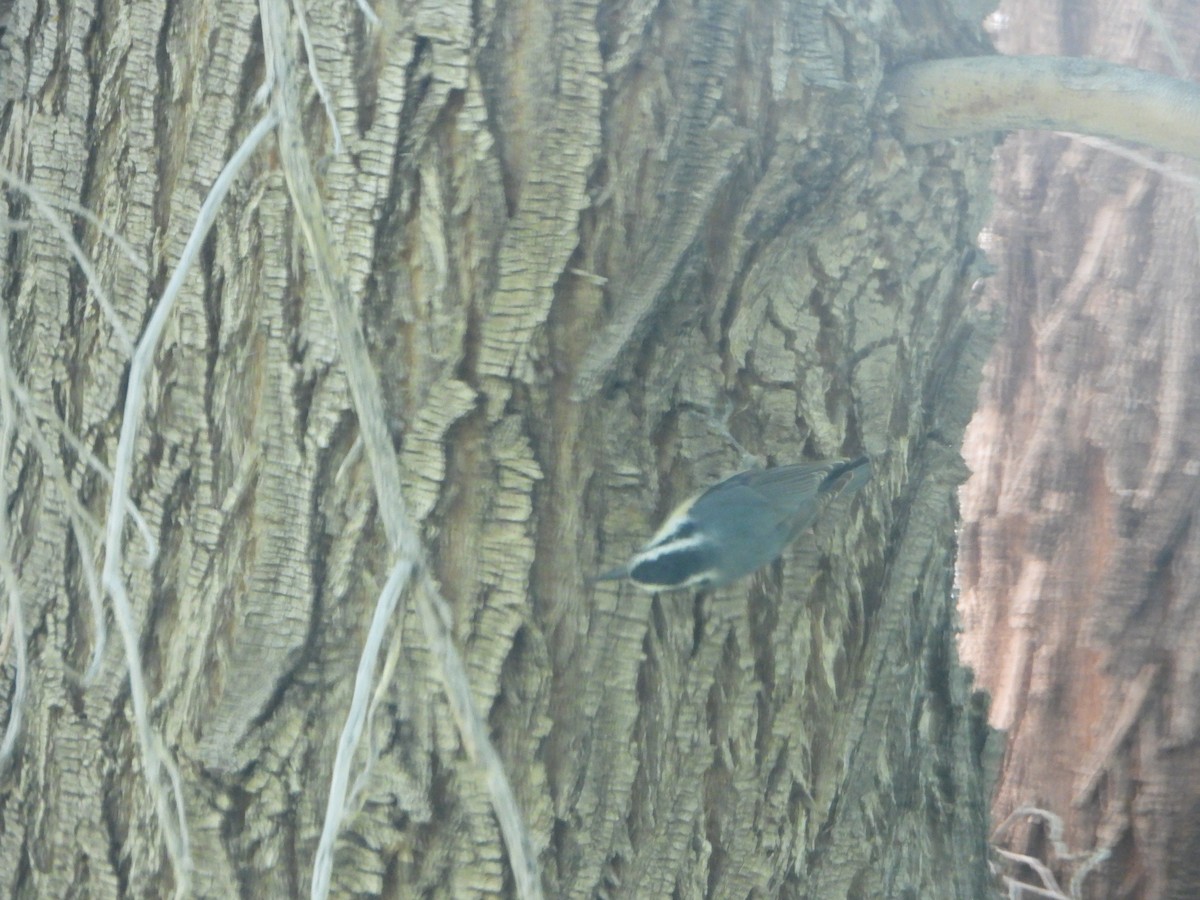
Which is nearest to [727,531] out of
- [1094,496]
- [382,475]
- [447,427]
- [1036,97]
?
[447,427]

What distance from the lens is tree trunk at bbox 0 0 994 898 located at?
955 mm

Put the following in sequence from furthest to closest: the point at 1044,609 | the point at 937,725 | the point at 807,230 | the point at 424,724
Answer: the point at 1044,609, the point at 937,725, the point at 807,230, the point at 424,724

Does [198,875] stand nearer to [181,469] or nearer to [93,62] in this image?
[181,469]

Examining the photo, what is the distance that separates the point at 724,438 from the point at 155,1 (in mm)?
620

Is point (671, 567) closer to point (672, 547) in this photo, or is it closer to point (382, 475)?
point (672, 547)

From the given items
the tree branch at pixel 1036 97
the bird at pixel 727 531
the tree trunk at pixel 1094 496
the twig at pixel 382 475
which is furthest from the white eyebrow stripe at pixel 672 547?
the tree trunk at pixel 1094 496

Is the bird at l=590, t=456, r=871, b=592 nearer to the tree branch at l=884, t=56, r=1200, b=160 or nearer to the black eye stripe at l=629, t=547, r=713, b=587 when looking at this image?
the black eye stripe at l=629, t=547, r=713, b=587

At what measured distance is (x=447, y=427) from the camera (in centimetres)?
95

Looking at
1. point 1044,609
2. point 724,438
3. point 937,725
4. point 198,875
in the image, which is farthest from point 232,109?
point 1044,609

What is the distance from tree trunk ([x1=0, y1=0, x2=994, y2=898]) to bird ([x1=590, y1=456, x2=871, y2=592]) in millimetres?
36

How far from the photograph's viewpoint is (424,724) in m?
0.95

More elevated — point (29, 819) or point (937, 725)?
point (937, 725)

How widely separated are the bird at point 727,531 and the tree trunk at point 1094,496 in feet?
5.21

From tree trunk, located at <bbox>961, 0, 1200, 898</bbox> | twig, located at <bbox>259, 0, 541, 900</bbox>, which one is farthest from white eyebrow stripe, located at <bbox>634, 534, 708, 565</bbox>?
tree trunk, located at <bbox>961, 0, 1200, 898</bbox>
